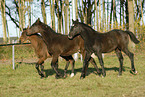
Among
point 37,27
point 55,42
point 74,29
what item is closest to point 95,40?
point 74,29

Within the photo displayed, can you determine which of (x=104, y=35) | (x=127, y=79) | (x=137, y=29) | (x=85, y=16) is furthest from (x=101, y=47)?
(x=85, y=16)

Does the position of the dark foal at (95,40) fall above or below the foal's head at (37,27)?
below

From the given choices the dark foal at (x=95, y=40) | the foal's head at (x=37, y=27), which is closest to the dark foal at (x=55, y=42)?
the foal's head at (x=37, y=27)

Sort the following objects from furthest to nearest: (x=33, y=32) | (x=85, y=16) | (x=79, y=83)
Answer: (x=85, y=16)
(x=33, y=32)
(x=79, y=83)

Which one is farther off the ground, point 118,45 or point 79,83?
point 118,45

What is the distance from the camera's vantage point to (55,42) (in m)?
9.05

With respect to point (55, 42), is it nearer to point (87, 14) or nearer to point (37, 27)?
point (37, 27)

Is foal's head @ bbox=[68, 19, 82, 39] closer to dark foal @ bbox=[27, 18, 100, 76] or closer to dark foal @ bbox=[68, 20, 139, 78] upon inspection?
dark foal @ bbox=[68, 20, 139, 78]

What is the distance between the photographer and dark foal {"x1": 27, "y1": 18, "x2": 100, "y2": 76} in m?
8.95

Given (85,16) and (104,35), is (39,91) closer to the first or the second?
(104,35)

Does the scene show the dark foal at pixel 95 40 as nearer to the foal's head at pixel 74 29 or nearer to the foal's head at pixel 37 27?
the foal's head at pixel 74 29

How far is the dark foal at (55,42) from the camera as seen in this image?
8953 millimetres

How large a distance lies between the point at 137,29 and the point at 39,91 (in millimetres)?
17132

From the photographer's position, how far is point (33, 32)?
9211 mm
